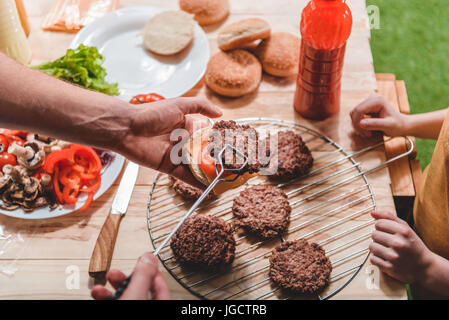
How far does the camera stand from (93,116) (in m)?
1.83

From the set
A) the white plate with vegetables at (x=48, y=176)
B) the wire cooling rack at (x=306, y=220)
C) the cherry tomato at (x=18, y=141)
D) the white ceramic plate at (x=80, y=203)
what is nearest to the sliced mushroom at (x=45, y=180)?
the white plate with vegetables at (x=48, y=176)

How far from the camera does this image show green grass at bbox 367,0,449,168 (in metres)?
3.85

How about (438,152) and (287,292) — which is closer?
(287,292)

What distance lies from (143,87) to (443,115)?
5.68 feet

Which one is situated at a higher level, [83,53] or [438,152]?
[83,53]

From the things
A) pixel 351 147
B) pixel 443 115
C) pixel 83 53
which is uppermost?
pixel 83 53

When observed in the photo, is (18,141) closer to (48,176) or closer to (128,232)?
(48,176)

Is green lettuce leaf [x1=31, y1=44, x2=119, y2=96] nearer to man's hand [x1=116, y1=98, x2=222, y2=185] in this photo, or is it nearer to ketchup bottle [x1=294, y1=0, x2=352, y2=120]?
man's hand [x1=116, y1=98, x2=222, y2=185]

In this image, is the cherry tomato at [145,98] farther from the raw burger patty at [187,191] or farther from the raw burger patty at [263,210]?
the raw burger patty at [263,210]

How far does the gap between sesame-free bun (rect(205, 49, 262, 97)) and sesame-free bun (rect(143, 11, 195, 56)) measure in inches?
9.6

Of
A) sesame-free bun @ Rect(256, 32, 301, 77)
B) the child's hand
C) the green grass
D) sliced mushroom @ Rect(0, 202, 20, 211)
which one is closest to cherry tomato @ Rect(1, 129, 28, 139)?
sliced mushroom @ Rect(0, 202, 20, 211)
